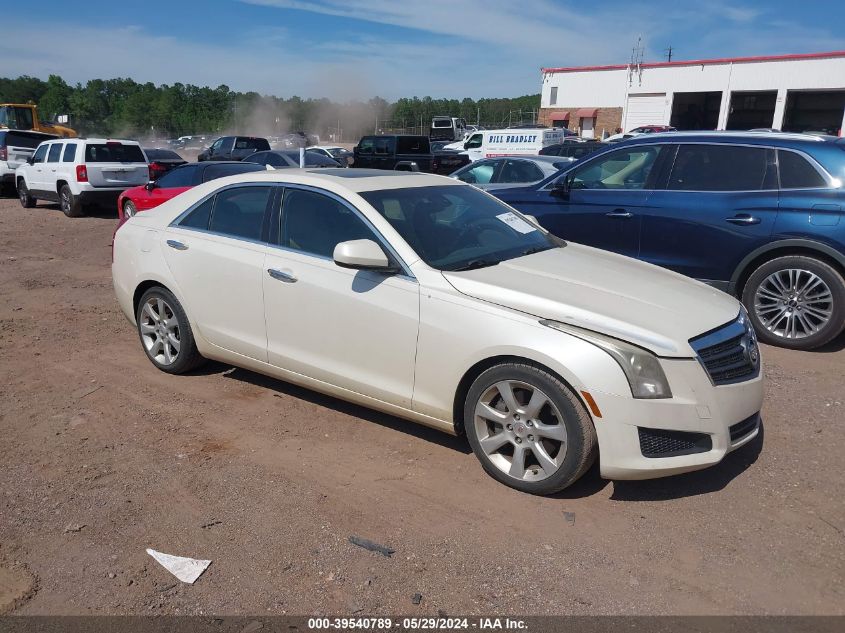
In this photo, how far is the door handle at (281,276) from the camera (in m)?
4.41

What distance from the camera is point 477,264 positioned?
4.11 meters

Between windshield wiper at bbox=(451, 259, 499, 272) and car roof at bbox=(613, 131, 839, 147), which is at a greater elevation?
car roof at bbox=(613, 131, 839, 147)

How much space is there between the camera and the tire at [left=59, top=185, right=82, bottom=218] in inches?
604

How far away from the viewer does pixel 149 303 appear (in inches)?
212

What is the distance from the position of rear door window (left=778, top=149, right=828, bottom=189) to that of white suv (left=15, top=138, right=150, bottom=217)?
532 inches

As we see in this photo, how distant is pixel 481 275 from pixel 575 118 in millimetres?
54817

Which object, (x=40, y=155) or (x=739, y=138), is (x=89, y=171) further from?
(x=739, y=138)

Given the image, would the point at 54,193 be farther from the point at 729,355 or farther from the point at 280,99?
the point at 280,99

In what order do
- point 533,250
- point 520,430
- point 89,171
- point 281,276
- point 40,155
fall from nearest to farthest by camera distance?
point 520,430 → point 281,276 → point 533,250 → point 89,171 → point 40,155

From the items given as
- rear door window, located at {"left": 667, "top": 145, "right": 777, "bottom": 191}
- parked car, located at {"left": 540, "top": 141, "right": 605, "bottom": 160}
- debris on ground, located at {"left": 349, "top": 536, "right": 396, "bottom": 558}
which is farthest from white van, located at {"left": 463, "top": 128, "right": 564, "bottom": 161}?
debris on ground, located at {"left": 349, "top": 536, "right": 396, "bottom": 558}

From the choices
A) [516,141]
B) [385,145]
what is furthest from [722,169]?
[385,145]

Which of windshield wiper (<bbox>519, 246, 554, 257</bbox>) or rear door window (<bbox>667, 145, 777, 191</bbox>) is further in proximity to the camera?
rear door window (<bbox>667, 145, 777, 191</bbox>)

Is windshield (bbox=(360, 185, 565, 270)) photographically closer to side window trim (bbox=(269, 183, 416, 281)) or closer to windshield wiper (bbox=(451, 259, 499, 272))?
windshield wiper (bbox=(451, 259, 499, 272))

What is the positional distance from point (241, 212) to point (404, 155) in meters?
18.6
